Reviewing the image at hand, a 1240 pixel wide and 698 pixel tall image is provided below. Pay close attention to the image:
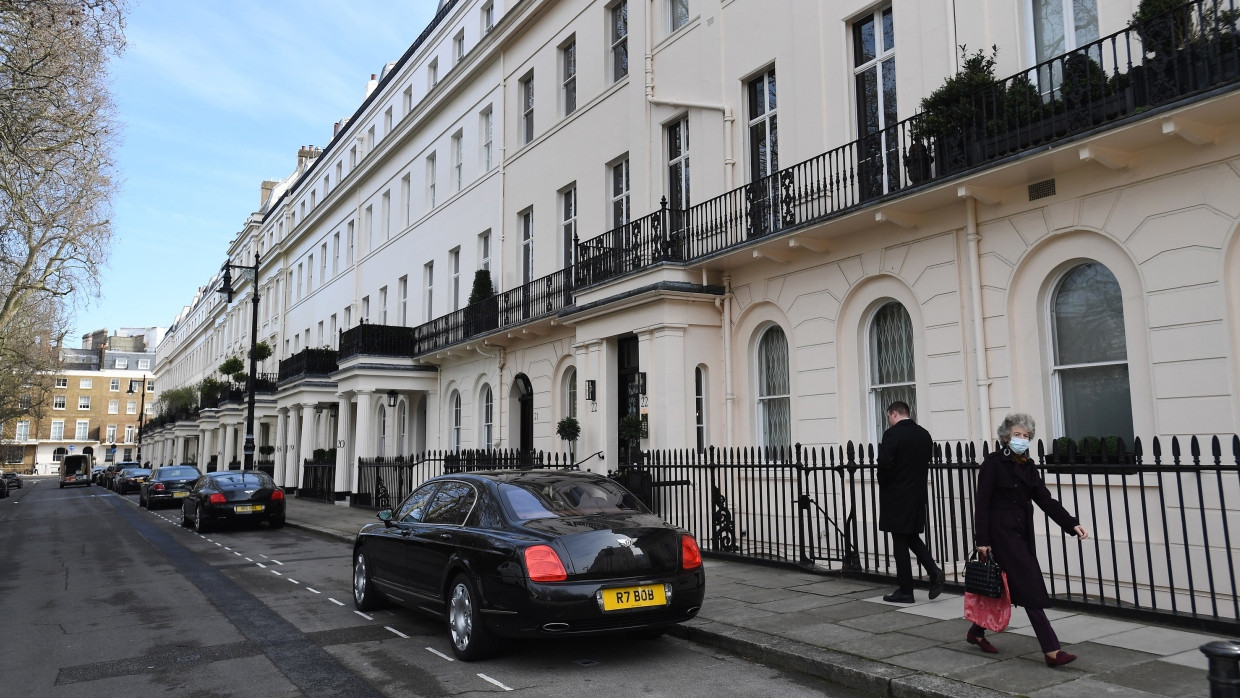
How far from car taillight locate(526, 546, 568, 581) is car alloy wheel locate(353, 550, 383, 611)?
3300 millimetres

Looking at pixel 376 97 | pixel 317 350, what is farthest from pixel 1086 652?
pixel 376 97

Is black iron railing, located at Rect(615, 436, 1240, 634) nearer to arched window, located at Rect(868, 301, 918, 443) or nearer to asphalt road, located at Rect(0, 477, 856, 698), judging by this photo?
arched window, located at Rect(868, 301, 918, 443)

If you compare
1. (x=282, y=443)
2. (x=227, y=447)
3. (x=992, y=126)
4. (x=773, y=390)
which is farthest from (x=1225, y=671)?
(x=227, y=447)

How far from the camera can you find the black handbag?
18.1 feet

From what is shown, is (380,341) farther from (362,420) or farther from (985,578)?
(985,578)

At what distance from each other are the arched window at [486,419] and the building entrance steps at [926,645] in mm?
14221

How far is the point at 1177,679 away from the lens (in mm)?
4977

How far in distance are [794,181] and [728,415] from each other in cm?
401

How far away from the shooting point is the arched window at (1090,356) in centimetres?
860

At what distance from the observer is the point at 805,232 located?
37.8ft

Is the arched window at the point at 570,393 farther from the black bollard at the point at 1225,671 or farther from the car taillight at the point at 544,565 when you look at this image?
the black bollard at the point at 1225,671

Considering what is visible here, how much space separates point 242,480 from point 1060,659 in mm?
18633

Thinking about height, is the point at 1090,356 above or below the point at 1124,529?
above

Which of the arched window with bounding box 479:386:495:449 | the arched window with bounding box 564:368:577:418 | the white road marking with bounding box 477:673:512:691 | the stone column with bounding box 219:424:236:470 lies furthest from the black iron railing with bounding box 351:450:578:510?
the stone column with bounding box 219:424:236:470
